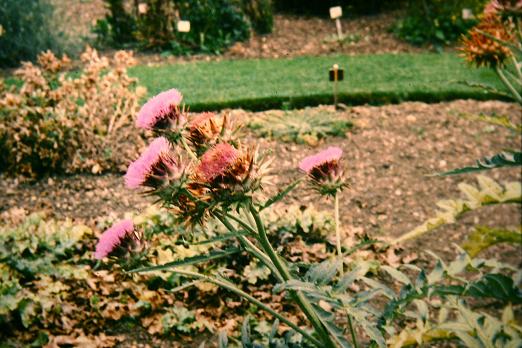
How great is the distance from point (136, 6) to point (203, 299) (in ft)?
21.4

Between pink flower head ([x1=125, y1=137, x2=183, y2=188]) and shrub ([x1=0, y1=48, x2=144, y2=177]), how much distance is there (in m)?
2.76

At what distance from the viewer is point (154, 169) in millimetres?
1418

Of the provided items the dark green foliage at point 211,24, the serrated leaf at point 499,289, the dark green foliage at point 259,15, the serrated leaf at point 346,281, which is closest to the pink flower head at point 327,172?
the serrated leaf at point 346,281

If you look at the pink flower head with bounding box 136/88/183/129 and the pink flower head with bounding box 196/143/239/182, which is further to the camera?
the pink flower head with bounding box 136/88/183/129

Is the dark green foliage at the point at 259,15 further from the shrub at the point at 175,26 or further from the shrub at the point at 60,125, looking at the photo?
the shrub at the point at 60,125

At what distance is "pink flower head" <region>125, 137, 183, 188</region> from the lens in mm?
1413

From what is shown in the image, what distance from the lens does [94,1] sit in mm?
11320

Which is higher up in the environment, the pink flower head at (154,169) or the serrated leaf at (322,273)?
the pink flower head at (154,169)

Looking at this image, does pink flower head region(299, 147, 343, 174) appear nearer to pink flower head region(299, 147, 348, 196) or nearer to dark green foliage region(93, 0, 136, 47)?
pink flower head region(299, 147, 348, 196)

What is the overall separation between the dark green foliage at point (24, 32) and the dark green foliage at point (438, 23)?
4.82m

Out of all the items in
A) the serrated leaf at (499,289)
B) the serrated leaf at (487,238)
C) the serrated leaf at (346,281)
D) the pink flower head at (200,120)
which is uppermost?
the pink flower head at (200,120)

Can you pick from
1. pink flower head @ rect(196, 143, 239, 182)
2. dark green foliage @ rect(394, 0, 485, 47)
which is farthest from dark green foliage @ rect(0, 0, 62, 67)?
pink flower head @ rect(196, 143, 239, 182)

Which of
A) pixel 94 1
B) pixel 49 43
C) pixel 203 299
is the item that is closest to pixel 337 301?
pixel 203 299

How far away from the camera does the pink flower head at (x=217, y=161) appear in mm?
1380
